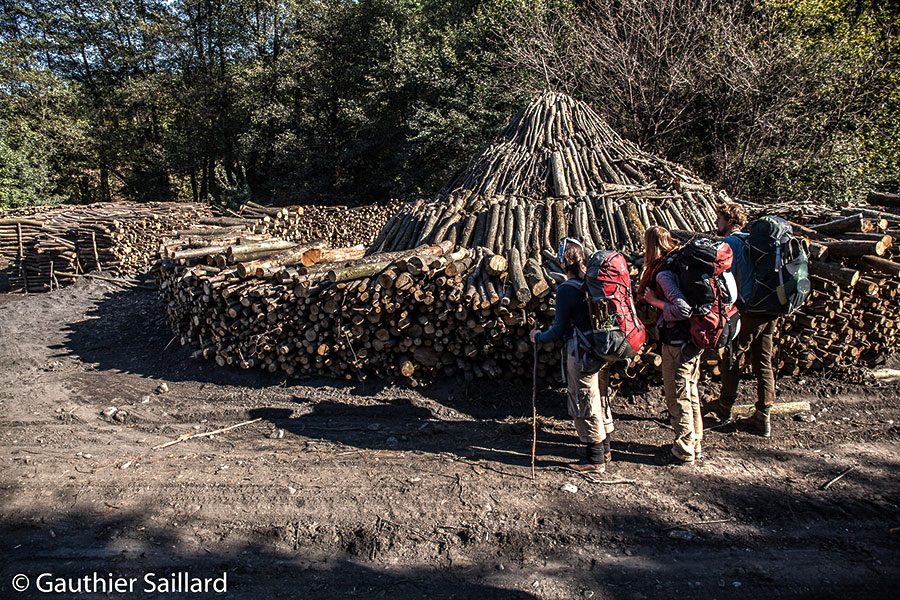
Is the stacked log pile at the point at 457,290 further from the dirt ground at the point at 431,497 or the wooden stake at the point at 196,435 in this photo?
the wooden stake at the point at 196,435

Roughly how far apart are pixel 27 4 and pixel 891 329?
1655 inches

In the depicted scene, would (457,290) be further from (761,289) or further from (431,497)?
(761,289)

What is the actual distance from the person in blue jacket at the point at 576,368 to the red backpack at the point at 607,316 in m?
0.12

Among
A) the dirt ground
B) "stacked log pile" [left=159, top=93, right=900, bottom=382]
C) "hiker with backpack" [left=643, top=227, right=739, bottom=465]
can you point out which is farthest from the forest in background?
"hiker with backpack" [left=643, top=227, right=739, bottom=465]

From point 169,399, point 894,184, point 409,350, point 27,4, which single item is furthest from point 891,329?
point 27,4

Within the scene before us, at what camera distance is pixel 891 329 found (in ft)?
21.4

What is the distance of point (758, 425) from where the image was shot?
214 inches

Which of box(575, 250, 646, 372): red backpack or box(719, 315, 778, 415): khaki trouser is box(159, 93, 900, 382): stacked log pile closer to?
box(719, 315, 778, 415): khaki trouser

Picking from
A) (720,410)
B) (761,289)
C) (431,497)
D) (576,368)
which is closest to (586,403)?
(576,368)

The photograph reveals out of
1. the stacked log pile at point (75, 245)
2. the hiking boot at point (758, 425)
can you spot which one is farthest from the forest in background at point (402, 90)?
the stacked log pile at point (75, 245)

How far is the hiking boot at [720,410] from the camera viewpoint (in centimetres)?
554

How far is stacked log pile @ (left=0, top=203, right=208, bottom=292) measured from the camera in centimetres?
1544

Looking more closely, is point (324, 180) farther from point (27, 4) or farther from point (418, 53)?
point (27, 4)

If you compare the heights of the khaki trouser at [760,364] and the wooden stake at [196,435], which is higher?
the khaki trouser at [760,364]
